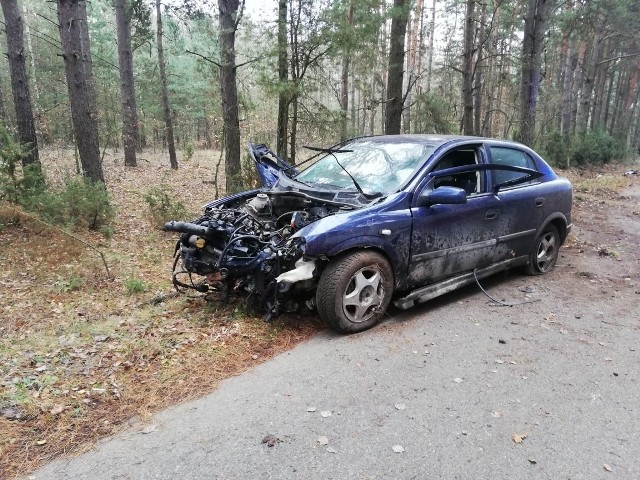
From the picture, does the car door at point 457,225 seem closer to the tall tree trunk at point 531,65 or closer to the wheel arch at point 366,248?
the wheel arch at point 366,248

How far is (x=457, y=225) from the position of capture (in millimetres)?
4902

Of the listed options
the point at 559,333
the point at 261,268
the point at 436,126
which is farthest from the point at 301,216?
the point at 436,126

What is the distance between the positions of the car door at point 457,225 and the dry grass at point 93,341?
1.40m

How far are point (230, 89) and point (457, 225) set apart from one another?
22.3 feet

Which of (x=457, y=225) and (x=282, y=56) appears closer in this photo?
(x=457, y=225)

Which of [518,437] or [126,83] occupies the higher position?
[126,83]

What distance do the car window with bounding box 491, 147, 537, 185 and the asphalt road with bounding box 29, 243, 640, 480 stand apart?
174cm

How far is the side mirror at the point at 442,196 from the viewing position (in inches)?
173

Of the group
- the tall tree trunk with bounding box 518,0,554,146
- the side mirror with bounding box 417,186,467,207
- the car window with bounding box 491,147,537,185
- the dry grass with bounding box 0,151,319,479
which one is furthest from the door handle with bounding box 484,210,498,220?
the tall tree trunk with bounding box 518,0,554,146

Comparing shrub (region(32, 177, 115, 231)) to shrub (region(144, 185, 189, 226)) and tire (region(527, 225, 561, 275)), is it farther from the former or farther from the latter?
tire (region(527, 225, 561, 275))

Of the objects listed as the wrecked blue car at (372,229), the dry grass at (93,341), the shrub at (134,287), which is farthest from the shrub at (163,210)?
the wrecked blue car at (372,229)

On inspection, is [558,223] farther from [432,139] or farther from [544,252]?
[432,139]

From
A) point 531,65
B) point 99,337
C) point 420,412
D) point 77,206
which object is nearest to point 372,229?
point 420,412

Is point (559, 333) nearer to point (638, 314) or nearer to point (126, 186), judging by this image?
point (638, 314)
